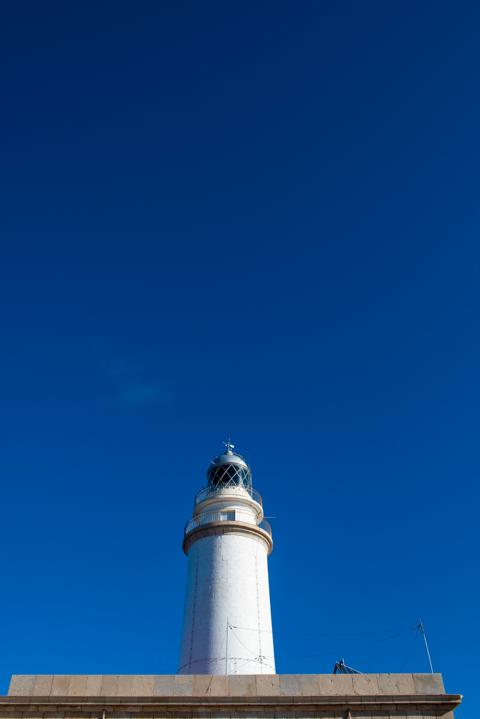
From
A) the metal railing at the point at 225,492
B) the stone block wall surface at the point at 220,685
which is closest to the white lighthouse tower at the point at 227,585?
the metal railing at the point at 225,492

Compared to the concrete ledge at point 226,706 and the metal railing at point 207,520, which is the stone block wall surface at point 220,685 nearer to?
the concrete ledge at point 226,706

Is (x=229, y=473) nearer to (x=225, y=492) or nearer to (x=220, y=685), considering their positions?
(x=225, y=492)

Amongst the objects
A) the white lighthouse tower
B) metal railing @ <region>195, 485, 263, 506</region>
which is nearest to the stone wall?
the white lighthouse tower

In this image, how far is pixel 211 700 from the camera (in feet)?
40.9

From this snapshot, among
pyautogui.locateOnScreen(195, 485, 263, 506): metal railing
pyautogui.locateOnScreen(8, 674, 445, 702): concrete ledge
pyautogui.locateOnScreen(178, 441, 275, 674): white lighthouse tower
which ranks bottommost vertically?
pyautogui.locateOnScreen(8, 674, 445, 702): concrete ledge

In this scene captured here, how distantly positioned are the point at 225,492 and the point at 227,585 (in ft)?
12.9

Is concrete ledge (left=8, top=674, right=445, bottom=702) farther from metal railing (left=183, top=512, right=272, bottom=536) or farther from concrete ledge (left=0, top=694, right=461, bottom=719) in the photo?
metal railing (left=183, top=512, right=272, bottom=536)

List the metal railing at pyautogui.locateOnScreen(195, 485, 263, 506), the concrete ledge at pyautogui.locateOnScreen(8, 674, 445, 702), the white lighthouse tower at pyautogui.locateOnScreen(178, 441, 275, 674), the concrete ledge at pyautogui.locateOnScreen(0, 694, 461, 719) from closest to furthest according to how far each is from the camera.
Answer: the concrete ledge at pyautogui.locateOnScreen(0, 694, 461, 719) → the concrete ledge at pyautogui.locateOnScreen(8, 674, 445, 702) → the white lighthouse tower at pyautogui.locateOnScreen(178, 441, 275, 674) → the metal railing at pyautogui.locateOnScreen(195, 485, 263, 506)

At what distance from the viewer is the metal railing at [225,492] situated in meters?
23.5

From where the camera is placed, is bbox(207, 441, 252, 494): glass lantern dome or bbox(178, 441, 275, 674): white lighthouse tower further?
bbox(207, 441, 252, 494): glass lantern dome

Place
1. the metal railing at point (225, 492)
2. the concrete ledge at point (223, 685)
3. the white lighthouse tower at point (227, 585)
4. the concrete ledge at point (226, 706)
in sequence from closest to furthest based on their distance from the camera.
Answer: the concrete ledge at point (226, 706)
the concrete ledge at point (223, 685)
the white lighthouse tower at point (227, 585)
the metal railing at point (225, 492)

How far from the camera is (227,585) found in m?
20.4

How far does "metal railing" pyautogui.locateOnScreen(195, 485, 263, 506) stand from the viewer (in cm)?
2350

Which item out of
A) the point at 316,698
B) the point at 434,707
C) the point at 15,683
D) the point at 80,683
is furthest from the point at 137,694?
the point at 434,707
